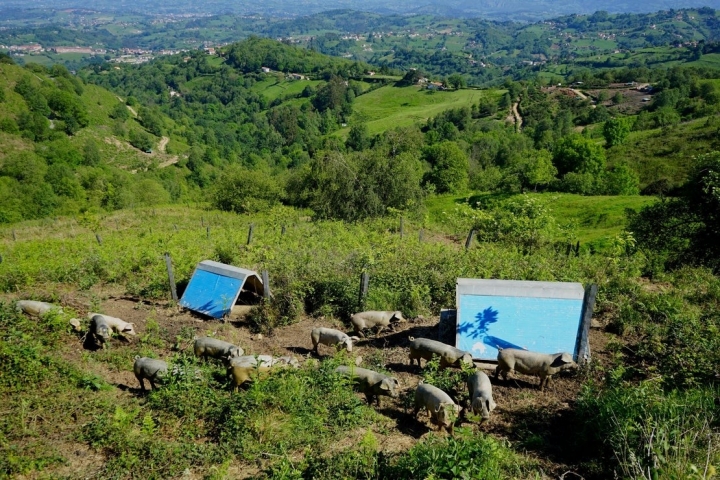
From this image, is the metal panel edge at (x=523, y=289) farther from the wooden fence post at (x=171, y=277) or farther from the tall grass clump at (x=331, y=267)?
the wooden fence post at (x=171, y=277)

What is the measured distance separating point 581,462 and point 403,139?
24.7 meters

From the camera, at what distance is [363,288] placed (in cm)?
1145

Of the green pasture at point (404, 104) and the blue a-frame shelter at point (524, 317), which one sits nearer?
the blue a-frame shelter at point (524, 317)

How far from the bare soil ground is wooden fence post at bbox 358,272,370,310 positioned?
79 centimetres

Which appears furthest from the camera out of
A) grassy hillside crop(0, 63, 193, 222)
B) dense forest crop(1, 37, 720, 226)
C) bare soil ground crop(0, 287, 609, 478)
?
grassy hillside crop(0, 63, 193, 222)

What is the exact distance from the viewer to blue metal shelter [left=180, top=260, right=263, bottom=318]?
11398 mm

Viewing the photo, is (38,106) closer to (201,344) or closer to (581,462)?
(201,344)

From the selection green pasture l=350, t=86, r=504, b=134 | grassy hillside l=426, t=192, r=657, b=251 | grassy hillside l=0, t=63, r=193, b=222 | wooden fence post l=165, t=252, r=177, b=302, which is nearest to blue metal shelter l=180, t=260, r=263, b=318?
wooden fence post l=165, t=252, r=177, b=302

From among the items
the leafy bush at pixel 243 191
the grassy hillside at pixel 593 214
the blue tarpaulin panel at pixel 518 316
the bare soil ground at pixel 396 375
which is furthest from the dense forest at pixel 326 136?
the blue tarpaulin panel at pixel 518 316

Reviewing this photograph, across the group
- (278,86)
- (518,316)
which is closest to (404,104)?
(278,86)

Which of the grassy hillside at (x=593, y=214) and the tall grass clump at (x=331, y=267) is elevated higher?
the tall grass clump at (x=331, y=267)

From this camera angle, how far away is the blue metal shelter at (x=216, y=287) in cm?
1140

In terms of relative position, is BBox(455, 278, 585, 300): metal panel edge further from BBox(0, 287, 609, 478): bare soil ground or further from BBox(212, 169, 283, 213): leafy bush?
BBox(212, 169, 283, 213): leafy bush

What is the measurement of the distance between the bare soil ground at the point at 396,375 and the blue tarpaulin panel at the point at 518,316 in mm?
647
